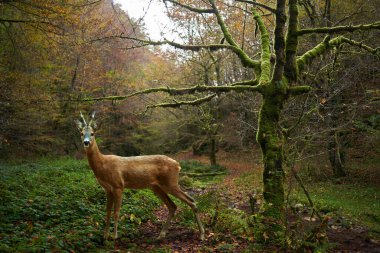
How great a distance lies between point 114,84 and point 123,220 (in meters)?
18.2

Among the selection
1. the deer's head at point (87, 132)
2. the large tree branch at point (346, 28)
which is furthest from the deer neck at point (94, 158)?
the large tree branch at point (346, 28)

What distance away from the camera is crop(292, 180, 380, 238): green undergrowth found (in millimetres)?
9656

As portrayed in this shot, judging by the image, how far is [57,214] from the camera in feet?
24.3

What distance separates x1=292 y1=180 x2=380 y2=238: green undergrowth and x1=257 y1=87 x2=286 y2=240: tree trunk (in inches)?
46.3

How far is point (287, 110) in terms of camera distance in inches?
484

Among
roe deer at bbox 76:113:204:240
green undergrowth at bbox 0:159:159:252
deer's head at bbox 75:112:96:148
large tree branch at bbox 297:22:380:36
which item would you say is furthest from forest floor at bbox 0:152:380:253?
large tree branch at bbox 297:22:380:36

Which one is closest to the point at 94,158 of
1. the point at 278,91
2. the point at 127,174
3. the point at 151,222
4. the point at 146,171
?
the point at 127,174

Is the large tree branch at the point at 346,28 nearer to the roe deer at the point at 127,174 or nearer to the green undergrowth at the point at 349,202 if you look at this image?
the green undergrowth at the point at 349,202

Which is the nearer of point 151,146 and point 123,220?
point 123,220

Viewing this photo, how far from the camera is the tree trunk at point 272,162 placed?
22.4ft

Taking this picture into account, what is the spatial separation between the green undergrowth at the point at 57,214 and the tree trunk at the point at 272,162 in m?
3.05

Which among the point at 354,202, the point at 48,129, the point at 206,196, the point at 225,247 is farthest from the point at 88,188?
Answer: the point at 48,129

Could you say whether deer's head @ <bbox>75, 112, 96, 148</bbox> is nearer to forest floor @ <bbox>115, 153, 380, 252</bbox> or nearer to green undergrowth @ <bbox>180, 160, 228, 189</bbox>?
forest floor @ <bbox>115, 153, 380, 252</bbox>

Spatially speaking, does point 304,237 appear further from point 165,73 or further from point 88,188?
point 165,73
